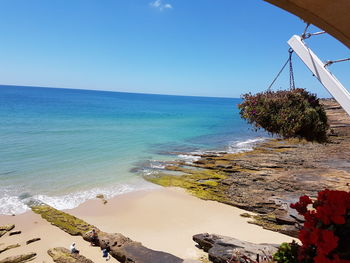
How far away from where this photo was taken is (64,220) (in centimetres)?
1141

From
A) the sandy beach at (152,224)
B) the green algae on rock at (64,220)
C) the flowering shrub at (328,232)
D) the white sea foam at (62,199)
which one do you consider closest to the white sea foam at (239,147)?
the white sea foam at (62,199)

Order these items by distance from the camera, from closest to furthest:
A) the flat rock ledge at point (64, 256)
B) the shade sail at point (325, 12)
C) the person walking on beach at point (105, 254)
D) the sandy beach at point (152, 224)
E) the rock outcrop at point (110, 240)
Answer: the shade sail at point (325, 12), the rock outcrop at point (110, 240), the flat rock ledge at point (64, 256), the person walking on beach at point (105, 254), the sandy beach at point (152, 224)

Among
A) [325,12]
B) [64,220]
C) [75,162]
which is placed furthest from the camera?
[75,162]

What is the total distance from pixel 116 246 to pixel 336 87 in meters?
8.78

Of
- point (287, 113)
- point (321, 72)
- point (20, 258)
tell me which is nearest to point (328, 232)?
point (287, 113)

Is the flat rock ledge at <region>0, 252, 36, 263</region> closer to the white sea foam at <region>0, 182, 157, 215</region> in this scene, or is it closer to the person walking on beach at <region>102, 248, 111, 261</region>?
the person walking on beach at <region>102, 248, 111, 261</region>

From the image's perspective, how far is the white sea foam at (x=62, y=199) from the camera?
12.8 metres

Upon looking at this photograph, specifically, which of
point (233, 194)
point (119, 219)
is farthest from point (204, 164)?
point (119, 219)

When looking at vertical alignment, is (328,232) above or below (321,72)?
below

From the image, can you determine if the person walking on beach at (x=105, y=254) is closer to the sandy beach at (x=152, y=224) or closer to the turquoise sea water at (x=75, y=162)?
the sandy beach at (x=152, y=224)

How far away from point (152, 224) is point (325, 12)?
1131 cm

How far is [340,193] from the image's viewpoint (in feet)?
8.45

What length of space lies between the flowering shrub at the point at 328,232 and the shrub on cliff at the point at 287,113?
11.7 ft

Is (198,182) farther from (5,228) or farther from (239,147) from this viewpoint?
(239,147)
